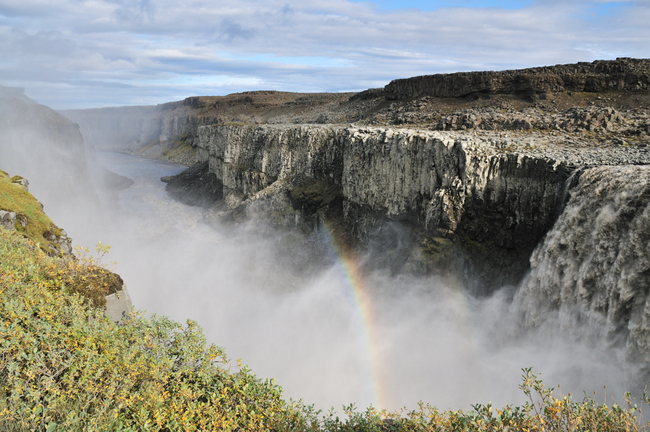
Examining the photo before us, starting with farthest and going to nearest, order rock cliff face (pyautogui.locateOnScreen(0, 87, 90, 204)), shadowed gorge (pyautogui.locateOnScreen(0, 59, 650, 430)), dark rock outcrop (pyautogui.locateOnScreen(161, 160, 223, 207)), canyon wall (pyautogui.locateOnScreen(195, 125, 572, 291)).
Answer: dark rock outcrop (pyautogui.locateOnScreen(161, 160, 223, 207)) < rock cliff face (pyautogui.locateOnScreen(0, 87, 90, 204)) < canyon wall (pyautogui.locateOnScreen(195, 125, 572, 291)) < shadowed gorge (pyautogui.locateOnScreen(0, 59, 650, 430))

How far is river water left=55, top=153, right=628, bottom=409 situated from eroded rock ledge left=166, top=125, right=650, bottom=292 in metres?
2.80

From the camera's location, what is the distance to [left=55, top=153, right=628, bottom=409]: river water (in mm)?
22938

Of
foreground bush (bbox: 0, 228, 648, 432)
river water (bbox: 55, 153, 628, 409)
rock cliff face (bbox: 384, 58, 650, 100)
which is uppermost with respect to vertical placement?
rock cliff face (bbox: 384, 58, 650, 100)

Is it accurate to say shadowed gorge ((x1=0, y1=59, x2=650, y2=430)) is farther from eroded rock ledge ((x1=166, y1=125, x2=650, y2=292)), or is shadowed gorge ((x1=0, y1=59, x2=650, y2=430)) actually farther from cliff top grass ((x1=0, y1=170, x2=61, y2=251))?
cliff top grass ((x1=0, y1=170, x2=61, y2=251))

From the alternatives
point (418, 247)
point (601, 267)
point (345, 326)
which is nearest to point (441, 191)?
point (418, 247)

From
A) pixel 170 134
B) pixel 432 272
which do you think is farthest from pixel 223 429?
pixel 170 134

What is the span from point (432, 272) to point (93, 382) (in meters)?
27.2

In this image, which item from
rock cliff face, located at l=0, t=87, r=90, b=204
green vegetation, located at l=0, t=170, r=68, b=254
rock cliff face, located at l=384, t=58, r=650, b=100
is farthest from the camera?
rock cliff face, located at l=0, t=87, r=90, b=204

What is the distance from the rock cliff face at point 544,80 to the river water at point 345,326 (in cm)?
3072

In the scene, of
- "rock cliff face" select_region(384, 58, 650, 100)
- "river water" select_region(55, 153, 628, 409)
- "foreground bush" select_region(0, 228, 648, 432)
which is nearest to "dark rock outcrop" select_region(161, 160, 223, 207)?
"river water" select_region(55, 153, 628, 409)

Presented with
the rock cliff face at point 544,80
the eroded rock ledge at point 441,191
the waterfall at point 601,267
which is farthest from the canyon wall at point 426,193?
the rock cliff face at point 544,80

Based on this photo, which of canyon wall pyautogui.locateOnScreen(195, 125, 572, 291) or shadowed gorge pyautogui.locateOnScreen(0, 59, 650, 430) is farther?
canyon wall pyautogui.locateOnScreen(195, 125, 572, 291)

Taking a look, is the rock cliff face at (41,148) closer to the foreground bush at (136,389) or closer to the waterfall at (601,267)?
the foreground bush at (136,389)

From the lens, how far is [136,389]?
11.3 meters
